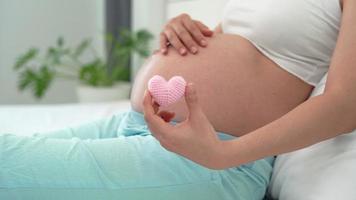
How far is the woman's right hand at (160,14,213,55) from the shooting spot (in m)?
0.95

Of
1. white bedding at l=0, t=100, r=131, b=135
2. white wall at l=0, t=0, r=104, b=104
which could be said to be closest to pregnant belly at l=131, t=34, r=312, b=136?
white bedding at l=0, t=100, r=131, b=135

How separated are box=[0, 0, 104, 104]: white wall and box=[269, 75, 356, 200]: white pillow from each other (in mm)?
2612

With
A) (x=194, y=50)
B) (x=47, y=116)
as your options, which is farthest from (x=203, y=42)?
(x=47, y=116)

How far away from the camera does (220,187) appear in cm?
74

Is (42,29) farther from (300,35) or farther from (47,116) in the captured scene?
(300,35)

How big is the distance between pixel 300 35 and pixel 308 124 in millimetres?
296

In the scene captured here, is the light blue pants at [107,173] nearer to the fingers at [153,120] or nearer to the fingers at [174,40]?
the fingers at [153,120]

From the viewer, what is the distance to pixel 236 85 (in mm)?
845

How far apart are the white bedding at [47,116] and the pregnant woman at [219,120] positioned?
41 cm

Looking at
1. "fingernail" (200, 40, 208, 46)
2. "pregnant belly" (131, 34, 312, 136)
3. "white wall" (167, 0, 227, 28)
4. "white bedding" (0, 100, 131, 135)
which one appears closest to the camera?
"pregnant belly" (131, 34, 312, 136)

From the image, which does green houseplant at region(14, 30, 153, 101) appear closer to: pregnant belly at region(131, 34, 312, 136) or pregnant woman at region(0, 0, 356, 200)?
pregnant woman at region(0, 0, 356, 200)

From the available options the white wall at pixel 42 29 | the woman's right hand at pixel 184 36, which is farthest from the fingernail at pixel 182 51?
the white wall at pixel 42 29

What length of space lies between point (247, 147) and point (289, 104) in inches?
10.7

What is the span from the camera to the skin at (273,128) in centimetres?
61
